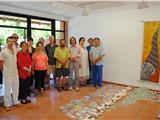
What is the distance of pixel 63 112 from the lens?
3.23 meters

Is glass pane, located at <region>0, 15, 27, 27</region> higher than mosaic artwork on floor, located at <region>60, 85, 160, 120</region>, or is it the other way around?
glass pane, located at <region>0, 15, 27, 27</region>

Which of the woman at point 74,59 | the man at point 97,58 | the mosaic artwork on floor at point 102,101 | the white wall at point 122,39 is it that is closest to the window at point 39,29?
the white wall at point 122,39

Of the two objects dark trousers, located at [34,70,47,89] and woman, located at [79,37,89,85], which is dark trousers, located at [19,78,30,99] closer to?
dark trousers, located at [34,70,47,89]

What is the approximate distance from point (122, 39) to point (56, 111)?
3.10 metres

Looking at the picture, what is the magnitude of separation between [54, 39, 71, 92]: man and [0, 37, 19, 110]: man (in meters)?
1.26

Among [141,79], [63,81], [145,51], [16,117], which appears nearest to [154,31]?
[145,51]

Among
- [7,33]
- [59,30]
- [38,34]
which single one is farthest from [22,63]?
[59,30]

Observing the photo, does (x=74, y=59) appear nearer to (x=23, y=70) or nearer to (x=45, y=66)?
(x=45, y=66)

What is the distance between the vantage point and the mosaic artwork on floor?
3.16 metres

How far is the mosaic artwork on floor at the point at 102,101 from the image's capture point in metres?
3.16

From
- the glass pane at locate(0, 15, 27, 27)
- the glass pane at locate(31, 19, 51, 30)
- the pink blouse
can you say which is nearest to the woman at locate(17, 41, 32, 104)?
the pink blouse

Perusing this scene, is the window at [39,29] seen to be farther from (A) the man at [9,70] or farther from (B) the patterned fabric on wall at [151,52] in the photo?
(B) the patterned fabric on wall at [151,52]

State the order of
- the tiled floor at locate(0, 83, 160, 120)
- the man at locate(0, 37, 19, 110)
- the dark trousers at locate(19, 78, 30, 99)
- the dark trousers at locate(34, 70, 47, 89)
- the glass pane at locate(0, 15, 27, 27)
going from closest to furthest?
the tiled floor at locate(0, 83, 160, 120)
the man at locate(0, 37, 19, 110)
the dark trousers at locate(19, 78, 30, 99)
the dark trousers at locate(34, 70, 47, 89)
the glass pane at locate(0, 15, 27, 27)

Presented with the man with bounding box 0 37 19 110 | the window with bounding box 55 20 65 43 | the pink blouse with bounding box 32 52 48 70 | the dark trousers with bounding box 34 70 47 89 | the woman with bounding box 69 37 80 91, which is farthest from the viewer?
the window with bounding box 55 20 65 43
